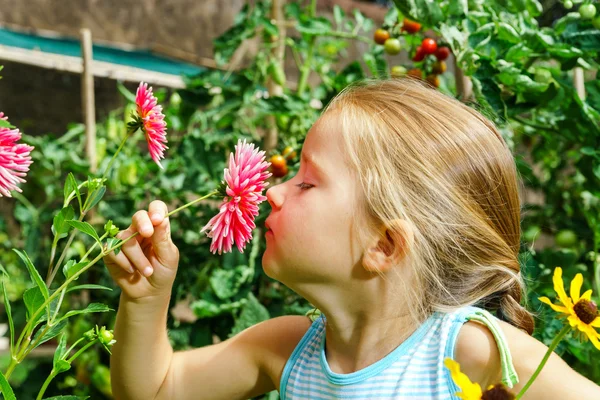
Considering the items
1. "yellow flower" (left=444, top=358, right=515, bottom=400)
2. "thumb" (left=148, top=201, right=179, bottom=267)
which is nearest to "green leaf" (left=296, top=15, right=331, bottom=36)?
"thumb" (left=148, top=201, right=179, bottom=267)

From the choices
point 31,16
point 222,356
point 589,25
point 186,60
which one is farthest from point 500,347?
point 31,16

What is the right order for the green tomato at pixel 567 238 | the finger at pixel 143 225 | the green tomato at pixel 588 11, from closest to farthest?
the finger at pixel 143 225, the green tomato at pixel 588 11, the green tomato at pixel 567 238

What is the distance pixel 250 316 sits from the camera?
4.01 ft

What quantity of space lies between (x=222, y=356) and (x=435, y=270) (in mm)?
318

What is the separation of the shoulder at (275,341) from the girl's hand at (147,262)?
17cm

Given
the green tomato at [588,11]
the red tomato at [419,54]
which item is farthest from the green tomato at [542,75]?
the red tomato at [419,54]

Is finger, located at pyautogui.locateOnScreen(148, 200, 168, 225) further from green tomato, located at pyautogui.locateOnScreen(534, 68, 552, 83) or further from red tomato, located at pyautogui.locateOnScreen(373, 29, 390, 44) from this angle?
red tomato, located at pyautogui.locateOnScreen(373, 29, 390, 44)

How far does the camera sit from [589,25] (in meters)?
1.13

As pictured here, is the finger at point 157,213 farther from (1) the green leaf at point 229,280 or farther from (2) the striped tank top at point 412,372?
(1) the green leaf at point 229,280

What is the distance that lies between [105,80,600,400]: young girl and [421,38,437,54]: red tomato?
447 mm

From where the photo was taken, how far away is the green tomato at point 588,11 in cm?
111

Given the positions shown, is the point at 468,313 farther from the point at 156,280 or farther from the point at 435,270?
the point at 156,280

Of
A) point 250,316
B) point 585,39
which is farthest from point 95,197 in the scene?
point 585,39

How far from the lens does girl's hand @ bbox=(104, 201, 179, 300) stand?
0.77m
